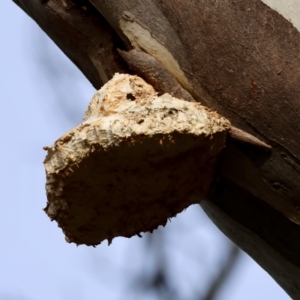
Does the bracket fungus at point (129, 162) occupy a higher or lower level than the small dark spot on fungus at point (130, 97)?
lower

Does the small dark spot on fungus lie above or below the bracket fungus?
above

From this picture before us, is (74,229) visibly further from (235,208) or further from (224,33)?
(224,33)

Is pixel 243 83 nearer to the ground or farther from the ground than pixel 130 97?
nearer to the ground

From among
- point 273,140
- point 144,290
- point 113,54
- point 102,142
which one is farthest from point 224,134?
point 144,290
